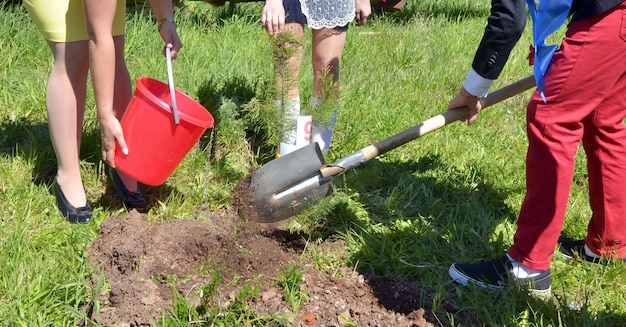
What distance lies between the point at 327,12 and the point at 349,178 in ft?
2.41

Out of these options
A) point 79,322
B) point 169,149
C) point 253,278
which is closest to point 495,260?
point 253,278

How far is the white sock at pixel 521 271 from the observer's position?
2406 millimetres

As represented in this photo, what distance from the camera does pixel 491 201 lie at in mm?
3117

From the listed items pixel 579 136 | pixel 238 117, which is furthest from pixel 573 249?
pixel 238 117

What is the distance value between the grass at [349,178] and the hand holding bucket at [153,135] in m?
0.31

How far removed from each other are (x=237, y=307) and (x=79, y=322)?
50 centimetres

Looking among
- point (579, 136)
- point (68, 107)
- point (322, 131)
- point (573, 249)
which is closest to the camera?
point (579, 136)

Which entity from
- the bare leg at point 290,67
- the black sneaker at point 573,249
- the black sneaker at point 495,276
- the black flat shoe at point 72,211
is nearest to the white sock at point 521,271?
the black sneaker at point 495,276

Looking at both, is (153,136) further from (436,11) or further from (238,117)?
(436,11)

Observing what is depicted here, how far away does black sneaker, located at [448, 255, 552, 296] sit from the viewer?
2.41 m

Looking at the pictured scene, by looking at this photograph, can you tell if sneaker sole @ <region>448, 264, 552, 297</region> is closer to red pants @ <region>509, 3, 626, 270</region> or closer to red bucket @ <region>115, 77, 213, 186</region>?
red pants @ <region>509, 3, 626, 270</region>

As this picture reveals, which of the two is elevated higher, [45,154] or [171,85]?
[171,85]

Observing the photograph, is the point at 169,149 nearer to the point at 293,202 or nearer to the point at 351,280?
the point at 293,202

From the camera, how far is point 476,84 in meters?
2.38
